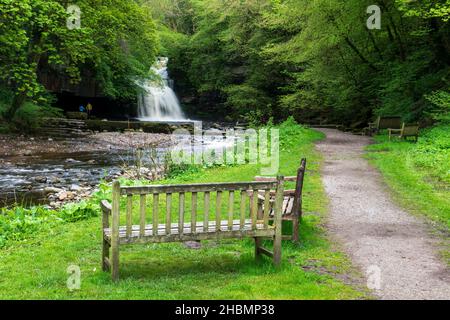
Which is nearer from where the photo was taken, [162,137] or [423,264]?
[423,264]

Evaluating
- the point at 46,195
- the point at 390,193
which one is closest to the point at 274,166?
the point at 390,193

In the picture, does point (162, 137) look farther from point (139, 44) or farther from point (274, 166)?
point (274, 166)

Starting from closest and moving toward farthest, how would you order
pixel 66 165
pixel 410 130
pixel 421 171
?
pixel 421 171, pixel 66 165, pixel 410 130

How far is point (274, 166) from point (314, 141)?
8.78m

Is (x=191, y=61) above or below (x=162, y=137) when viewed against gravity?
above

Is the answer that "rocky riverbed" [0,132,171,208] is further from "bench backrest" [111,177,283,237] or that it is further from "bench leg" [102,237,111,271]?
"bench backrest" [111,177,283,237]

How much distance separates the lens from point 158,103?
46.8 metres

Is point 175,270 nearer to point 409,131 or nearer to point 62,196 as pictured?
point 62,196

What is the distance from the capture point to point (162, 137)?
31.0m

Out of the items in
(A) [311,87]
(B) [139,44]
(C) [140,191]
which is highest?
(B) [139,44]

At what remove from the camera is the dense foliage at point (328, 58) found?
2478 centimetres

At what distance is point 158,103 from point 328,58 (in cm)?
2101

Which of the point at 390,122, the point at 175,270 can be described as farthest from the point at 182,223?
the point at 390,122


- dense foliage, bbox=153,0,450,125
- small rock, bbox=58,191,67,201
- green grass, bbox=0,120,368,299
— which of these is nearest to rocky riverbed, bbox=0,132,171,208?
small rock, bbox=58,191,67,201
